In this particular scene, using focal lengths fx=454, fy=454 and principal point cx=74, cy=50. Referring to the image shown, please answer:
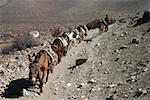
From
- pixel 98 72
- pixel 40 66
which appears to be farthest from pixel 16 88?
pixel 98 72

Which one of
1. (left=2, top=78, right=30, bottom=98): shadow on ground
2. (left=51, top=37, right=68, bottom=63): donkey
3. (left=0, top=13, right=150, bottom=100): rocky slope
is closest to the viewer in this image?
(left=0, top=13, right=150, bottom=100): rocky slope

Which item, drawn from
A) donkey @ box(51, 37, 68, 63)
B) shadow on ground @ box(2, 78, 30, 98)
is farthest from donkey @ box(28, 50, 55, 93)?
donkey @ box(51, 37, 68, 63)

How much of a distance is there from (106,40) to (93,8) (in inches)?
1474

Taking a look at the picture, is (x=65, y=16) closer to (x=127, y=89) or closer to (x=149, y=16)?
(x=149, y=16)

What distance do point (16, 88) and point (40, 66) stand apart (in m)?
1.62

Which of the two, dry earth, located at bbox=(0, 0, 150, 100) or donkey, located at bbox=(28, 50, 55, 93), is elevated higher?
donkey, located at bbox=(28, 50, 55, 93)

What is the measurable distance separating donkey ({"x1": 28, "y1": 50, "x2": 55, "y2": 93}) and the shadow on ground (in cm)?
54

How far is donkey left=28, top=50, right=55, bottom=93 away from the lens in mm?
18188

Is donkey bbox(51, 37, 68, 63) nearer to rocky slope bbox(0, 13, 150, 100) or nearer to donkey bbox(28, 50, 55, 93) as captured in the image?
rocky slope bbox(0, 13, 150, 100)

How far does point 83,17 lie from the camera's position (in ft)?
196

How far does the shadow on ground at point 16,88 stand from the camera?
18797mm

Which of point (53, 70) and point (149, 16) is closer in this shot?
point (53, 70)

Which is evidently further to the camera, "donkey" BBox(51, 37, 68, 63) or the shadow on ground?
"donkey" BBox(51, 37, 68, 63)

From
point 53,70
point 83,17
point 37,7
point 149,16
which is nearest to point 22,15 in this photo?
point 37,7
